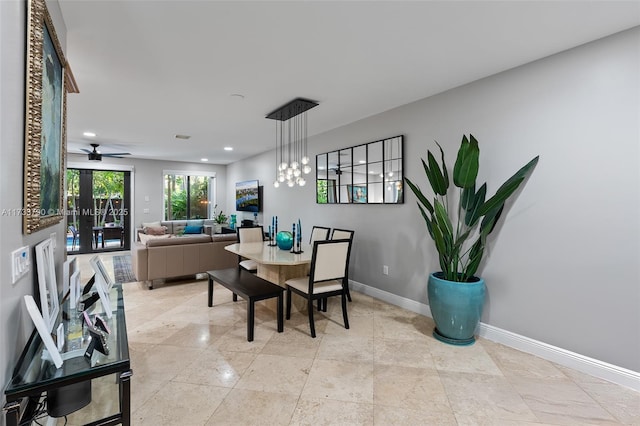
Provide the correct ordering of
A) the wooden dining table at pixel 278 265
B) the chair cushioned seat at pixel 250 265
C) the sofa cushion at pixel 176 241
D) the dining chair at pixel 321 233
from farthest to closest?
the sofa cushion at pixel 176 241 → the dining chair at pixel 321 233 → the chair cushioned seat at pixel 250 265 → the wooden dining table at pixel 278 265

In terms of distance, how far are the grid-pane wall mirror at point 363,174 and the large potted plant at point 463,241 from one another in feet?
3.00

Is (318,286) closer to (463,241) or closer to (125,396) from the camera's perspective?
(463,241)

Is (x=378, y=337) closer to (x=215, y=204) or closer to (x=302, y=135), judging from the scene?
(x=302, y=135)

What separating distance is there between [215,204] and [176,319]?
20.8 feet

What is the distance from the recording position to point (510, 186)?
2.51m

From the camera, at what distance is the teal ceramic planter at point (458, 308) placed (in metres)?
2.70

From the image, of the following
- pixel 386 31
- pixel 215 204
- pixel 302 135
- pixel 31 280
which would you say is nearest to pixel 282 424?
pixel 31 280

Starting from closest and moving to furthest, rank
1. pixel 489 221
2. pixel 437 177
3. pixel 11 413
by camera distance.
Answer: pixel 11 413
pixel 489 221
pixel 437 177

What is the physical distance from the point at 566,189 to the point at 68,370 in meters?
3.25

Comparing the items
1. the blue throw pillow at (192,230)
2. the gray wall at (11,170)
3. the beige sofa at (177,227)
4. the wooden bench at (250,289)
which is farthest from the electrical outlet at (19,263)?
the beige sofa at (177,227)

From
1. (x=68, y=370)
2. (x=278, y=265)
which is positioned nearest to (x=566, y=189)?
(x=278, y=265)

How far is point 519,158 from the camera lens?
8.89ft

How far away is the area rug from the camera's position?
201 inches

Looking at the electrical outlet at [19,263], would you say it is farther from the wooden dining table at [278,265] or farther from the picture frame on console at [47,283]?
the wooden dining table at [278,265]
